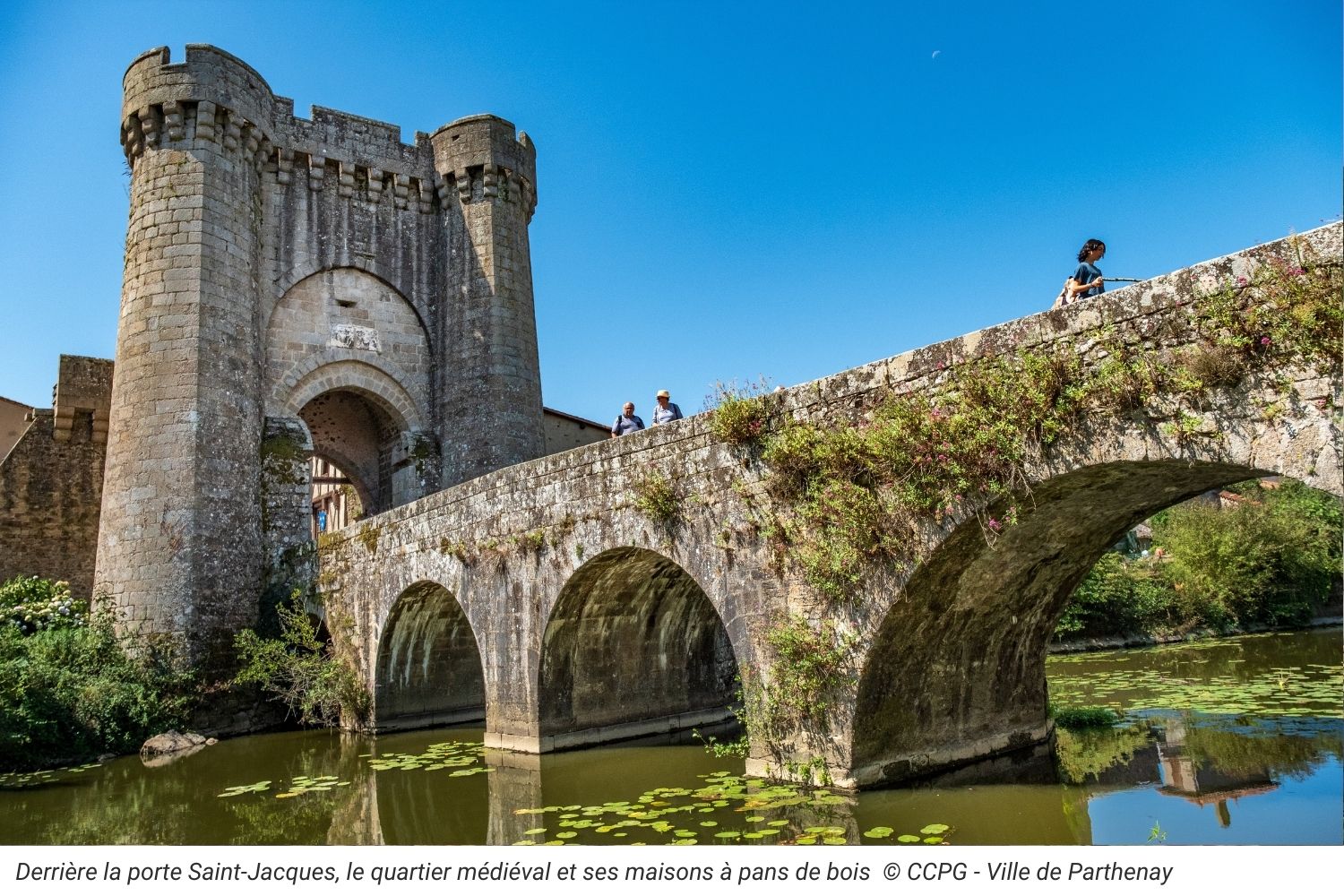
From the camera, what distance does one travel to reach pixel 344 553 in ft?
45.0

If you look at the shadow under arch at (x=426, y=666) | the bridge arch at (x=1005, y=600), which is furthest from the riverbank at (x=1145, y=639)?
the bridge arch at (x=1005, y=600)

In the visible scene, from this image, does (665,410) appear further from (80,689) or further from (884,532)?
(80,689)

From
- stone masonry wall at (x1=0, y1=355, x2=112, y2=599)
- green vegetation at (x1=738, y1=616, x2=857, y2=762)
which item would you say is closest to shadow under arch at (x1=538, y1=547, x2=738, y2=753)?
green vegetation at (x1=738, y1=616, x2=857, y2=762)

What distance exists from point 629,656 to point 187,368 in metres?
8.29

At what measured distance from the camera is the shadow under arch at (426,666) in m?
12.7

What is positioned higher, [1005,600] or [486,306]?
[486,306]

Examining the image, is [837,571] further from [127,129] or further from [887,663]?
[127,129]

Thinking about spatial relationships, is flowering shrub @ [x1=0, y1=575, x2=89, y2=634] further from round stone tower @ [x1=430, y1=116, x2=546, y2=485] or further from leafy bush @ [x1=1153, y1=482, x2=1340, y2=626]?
leafy bush @ [x1=1153, y1=482, x2=1340, y2=626]

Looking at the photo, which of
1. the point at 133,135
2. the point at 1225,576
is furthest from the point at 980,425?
the point at 1225,576

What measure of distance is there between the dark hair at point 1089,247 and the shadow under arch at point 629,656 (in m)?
4.30

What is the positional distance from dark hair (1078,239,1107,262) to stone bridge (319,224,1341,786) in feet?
3.44

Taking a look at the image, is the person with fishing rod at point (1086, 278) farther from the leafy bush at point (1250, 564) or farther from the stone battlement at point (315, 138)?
the leafy bush at point (1250, 564)

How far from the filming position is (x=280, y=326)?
16.5 metres

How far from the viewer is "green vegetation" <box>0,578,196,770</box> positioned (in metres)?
11.4
